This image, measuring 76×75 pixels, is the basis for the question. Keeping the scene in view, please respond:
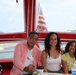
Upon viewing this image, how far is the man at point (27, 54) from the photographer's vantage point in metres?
A: 2.61

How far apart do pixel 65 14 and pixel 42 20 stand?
16.3 inches

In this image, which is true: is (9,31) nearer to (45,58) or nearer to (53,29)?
(53,29)

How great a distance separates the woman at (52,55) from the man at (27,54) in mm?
119

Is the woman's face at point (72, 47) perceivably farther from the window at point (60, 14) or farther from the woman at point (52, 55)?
the window at point (60, 14)

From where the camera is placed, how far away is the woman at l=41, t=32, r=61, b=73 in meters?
2.59

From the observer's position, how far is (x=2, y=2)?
3633 millimetres

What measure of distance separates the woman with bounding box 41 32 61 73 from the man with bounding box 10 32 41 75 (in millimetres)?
119

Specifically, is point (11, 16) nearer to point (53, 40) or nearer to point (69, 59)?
point (53, 40)

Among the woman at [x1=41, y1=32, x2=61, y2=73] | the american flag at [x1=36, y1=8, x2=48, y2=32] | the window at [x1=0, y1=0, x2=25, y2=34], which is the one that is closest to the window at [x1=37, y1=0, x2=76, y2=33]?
the american flag at [x1=36, y1=8, x2=48, y2=32]

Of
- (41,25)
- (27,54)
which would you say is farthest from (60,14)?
(27,54)

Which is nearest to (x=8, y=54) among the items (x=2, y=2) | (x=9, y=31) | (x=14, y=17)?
(x=9, y=31)

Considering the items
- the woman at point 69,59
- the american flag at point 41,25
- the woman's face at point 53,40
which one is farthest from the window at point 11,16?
the woman at point 69,59

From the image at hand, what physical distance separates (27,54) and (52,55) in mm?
314

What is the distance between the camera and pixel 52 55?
2.63 meters
